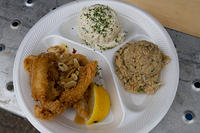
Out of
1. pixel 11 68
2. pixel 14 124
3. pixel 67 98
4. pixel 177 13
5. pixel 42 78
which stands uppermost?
pixel 177 13

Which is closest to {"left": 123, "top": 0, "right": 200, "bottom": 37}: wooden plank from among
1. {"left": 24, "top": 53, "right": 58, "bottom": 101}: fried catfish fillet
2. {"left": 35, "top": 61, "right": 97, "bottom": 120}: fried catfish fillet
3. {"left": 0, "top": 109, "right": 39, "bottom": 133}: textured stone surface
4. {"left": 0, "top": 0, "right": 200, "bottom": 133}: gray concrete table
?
{"left": 0, "top": 0, "right": 200, "bottom": 133}: gray concrete table

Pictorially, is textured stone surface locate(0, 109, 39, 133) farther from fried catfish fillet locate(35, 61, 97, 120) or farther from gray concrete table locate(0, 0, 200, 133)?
fried catfish fillet locate(35, 61, 97, 120)

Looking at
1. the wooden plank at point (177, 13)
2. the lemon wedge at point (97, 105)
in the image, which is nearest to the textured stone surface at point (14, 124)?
the lemon wedge at point (97, 105)

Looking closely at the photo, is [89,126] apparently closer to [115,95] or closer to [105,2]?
[115,95]

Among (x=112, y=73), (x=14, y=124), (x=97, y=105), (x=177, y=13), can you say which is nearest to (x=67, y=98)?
(x=97, y=105)

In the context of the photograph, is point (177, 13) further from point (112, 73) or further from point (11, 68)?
point (11, 68)

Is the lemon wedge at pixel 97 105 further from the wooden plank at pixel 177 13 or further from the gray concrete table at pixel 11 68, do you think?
the wooden plank at pixel 177 13
